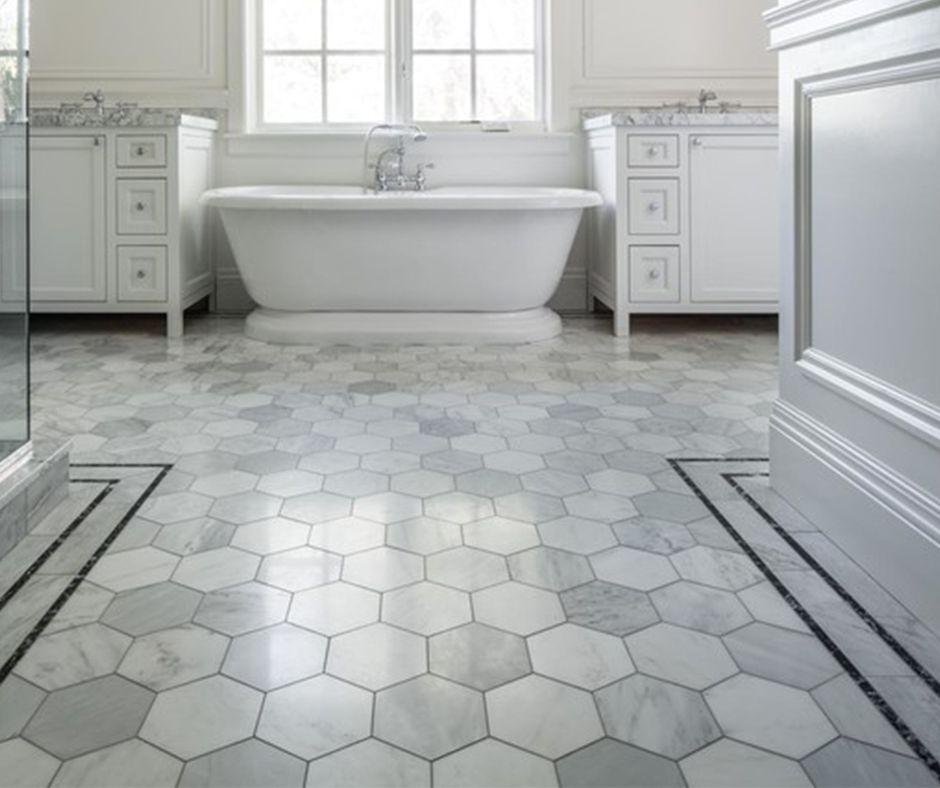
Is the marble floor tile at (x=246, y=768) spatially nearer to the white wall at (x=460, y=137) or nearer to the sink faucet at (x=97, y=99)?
the sink faucet at (x=97, y=99)

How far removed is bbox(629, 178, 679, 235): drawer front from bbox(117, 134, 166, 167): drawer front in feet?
6.14

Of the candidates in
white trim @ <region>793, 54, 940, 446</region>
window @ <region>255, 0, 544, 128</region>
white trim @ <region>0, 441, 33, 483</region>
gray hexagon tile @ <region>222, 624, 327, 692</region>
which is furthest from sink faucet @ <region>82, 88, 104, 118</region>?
gray hexagon tile @ <region>222, 624, 327, 692</region>

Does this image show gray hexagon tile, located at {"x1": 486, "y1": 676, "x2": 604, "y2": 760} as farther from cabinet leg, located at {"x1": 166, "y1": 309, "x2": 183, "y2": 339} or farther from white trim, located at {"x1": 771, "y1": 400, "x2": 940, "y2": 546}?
cabinet leg, located at {"x1": 166, "y1": 309, "x2": 183, "y2": 339}

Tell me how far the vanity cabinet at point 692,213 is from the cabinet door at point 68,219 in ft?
6.78

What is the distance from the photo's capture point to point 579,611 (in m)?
1.27

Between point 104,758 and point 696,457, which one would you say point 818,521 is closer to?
point 696,457

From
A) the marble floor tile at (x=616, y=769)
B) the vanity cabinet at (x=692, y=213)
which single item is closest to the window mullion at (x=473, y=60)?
the vanity cabinet at (x=692, y=213)

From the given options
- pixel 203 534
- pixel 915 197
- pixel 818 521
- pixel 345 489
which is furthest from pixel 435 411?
pixel 915 197

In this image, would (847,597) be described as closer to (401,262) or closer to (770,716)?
(770,716)

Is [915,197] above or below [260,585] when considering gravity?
above

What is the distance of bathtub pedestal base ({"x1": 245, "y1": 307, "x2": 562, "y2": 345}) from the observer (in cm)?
346

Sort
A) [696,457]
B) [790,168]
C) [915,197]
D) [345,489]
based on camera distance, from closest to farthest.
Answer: [915,197] < [790,168] < [345,489] < [696,457]

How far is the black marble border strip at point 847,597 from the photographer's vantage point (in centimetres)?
110

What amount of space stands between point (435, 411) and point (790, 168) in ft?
3.75
